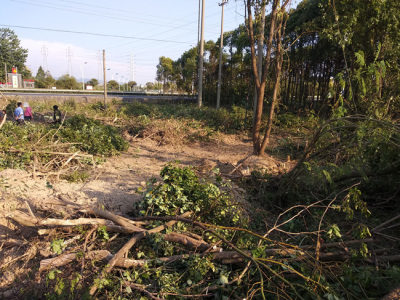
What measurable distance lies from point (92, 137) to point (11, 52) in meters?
47.4

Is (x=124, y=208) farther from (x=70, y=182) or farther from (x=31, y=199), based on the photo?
(x=70, y=182)

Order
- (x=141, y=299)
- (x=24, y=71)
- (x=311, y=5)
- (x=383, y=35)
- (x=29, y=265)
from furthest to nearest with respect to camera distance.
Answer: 1. (x=24, y=71)
2. (x=311, y=5)
3. (x=383, y=35)
4. (x=29, y=265)
5. (x=141, y=299)

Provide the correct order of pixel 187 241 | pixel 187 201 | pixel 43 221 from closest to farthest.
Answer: pixel 43 221 < pixel 187 241 < pixel 187 201

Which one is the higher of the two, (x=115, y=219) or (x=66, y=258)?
(x=115, y=219)

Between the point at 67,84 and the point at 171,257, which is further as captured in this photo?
the point at 67,84

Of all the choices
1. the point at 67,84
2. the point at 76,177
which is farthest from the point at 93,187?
the point at 67,84

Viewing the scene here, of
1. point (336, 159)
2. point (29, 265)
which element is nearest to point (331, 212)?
point (336, 159)

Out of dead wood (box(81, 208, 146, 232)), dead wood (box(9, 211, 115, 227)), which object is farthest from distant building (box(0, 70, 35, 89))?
dead wood (box(81, 208, 146, 232))

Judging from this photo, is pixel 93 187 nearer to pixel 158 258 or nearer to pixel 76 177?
pixel 76 177

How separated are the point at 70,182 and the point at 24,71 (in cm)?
5074

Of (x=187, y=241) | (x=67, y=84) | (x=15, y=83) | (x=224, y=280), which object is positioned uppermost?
(x=67, y=84)

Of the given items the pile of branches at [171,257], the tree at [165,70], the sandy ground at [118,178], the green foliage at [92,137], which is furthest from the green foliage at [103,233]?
the tree at [165,70]

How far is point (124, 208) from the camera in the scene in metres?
4.46

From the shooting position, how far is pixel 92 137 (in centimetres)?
822
